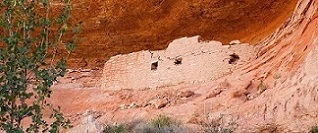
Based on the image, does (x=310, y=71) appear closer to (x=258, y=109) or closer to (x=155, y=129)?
(x=258, y=109)

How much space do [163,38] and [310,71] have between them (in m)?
5.38

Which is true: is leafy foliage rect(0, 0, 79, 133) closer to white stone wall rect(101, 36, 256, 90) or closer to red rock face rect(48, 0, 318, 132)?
red rock face rect(48, 0, 318, 132)

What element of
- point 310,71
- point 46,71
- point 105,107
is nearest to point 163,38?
point 105,107

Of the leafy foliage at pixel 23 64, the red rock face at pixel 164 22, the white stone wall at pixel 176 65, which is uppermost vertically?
the red rock face at pixel 164 22

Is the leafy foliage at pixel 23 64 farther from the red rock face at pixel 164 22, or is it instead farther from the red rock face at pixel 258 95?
the red rock face at pixel 164 22

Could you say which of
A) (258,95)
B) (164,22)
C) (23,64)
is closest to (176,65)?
(164,22)

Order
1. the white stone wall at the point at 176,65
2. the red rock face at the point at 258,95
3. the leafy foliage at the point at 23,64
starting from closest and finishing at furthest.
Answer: the leafy foliage at the point at 23,64
the red rock face at the point at 258,95
the white stone wall at the point at 176,65

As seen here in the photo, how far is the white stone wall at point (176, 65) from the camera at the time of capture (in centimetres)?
1161

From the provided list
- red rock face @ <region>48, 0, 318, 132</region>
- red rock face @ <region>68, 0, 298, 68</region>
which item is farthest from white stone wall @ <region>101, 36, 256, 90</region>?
red rock face @ <region>68, 0, 298, 68</region>

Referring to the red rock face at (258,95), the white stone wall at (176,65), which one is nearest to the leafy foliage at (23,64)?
the red rock face at (258,95)

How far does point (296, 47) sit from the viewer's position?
10133mm

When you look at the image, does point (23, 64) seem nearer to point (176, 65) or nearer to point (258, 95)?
point (258, 95)

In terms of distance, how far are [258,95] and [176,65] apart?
9.45ft

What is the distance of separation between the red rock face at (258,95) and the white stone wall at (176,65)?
163mm
